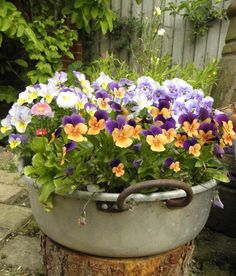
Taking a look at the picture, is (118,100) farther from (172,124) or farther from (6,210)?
(6,210)

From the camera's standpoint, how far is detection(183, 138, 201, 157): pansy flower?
36.7 inches

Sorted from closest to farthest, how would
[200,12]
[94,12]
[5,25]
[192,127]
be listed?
[192,127] < [5,25] < [94,12] < [200,12]

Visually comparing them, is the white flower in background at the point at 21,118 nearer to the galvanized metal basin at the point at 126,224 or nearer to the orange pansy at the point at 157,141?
the galvanized metal basin at the point at 126,224

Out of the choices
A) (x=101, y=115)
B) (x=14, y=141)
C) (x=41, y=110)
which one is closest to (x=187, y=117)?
(x=101, y=115)

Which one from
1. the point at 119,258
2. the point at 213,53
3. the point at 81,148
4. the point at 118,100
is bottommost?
the point at 119,258

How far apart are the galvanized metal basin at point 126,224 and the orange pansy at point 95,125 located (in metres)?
0.15

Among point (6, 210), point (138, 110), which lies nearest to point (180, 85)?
point (138, 110)

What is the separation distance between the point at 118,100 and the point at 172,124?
22 cm

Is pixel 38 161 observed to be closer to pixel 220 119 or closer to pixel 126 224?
pixel 126 224

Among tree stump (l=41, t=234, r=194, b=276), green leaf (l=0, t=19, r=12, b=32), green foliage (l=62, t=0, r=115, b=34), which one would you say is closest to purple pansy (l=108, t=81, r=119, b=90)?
tree stump (l=41, t=234, r=194, b=276)

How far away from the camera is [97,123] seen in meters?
0.90

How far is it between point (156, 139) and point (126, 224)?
8.7 inches

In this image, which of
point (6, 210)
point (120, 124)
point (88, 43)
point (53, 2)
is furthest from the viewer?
point (88, 43)

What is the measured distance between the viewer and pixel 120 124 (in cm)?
89
